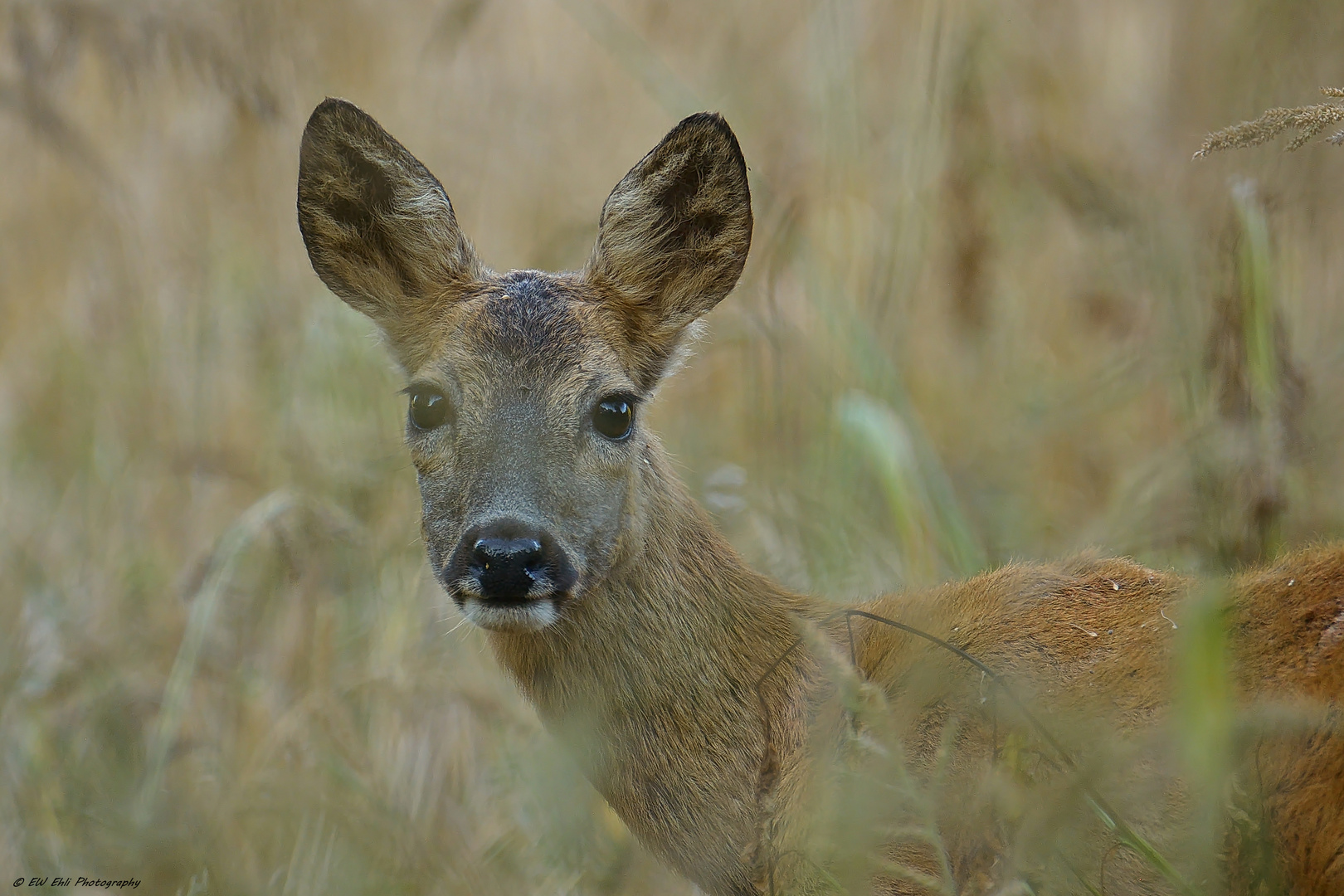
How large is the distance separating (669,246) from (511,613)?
1.60 m

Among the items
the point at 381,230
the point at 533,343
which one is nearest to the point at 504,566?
the point at 533,343

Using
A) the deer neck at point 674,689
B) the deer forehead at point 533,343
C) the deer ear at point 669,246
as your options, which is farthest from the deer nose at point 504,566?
the deer ear at point 669,246

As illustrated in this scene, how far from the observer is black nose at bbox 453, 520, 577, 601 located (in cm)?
386

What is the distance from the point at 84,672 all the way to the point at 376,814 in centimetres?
162

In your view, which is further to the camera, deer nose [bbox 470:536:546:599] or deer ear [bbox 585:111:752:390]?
deer ear [bbox 585:111:752:390]

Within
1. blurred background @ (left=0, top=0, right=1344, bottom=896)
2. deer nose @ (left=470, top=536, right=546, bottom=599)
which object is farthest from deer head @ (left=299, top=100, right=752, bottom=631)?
blurred background @ (left=0, top=0, right=1344, bottom=896)

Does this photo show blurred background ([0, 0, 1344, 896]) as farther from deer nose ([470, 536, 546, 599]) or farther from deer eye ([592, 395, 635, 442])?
deer eye ([592, 395, 635, 442])

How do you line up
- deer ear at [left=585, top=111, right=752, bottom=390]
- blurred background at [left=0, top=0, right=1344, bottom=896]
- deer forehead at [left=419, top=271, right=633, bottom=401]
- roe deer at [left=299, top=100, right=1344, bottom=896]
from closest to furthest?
roe deer at [left=299, top=100, right=1344, bottom=896] < deer forehead at [left=419, top=271, right=633, bottom=401] < blurred background at [left=0, top=0, right=1344, bottom=896] < deer ear at [left=585, top=111, right=752, bottom=390]

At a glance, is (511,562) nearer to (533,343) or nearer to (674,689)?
(674,689)

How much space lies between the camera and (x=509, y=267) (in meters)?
7.80

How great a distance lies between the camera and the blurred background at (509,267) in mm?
4469

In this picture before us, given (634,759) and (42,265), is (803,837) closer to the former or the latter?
(634,759)

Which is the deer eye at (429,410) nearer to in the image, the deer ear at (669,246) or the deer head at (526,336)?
the deer head at (526,336)

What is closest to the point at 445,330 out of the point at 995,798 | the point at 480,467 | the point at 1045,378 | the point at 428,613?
the point at 480,467
